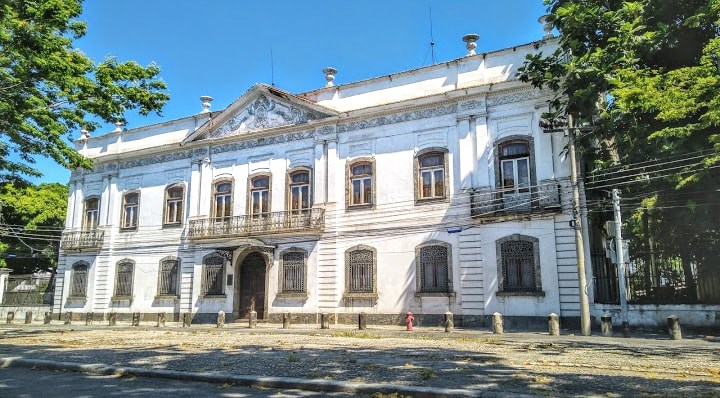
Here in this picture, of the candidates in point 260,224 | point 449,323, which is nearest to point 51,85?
point 260,224

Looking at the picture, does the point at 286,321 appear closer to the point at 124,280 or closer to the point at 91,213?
the point at 124,280

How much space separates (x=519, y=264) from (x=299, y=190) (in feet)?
31.2

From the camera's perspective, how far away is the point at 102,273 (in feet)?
88.5

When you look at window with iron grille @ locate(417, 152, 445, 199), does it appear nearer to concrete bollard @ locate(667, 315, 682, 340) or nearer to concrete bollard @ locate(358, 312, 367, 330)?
concrete bollard @ locate(358, 312, 367, 330)

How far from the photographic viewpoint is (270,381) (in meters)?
7.46

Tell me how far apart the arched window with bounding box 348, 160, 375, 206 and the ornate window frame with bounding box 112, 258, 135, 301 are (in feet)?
40.1

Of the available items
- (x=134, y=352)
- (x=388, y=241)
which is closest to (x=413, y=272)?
(x=388, y=241)

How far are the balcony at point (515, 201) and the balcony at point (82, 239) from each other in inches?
755

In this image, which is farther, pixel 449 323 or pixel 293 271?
pixel 293 271

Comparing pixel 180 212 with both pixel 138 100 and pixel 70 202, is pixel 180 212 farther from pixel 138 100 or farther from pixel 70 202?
pixel 138 100

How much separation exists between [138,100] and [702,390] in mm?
15726

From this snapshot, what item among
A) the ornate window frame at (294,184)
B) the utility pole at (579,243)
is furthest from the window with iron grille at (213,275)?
the utility pole at (579,243)

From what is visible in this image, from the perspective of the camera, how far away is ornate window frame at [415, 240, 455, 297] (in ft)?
62.3

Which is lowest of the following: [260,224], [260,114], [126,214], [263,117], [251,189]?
[260,224]
